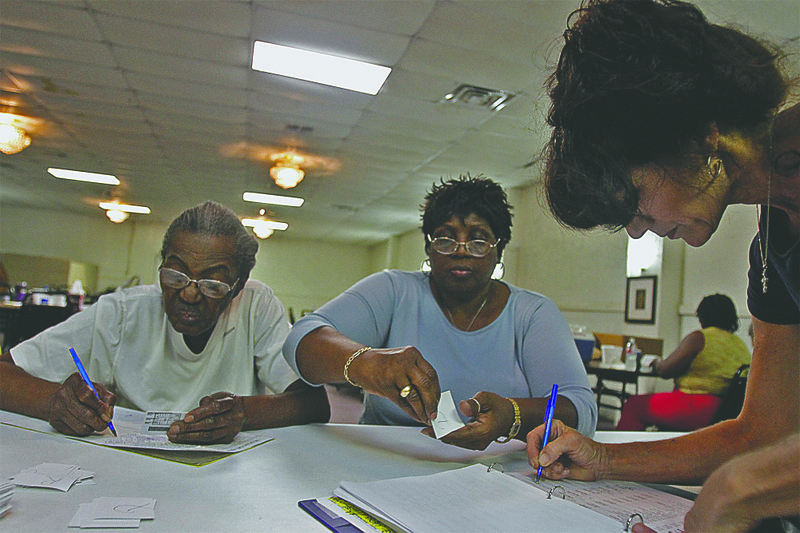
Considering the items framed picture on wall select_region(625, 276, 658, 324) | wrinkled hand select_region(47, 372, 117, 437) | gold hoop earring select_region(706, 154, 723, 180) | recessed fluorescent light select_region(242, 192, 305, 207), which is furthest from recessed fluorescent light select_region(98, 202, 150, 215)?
gold hoop earring select_region(706, 154, 723, 180)

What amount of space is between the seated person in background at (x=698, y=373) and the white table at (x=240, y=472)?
2696 millimetres

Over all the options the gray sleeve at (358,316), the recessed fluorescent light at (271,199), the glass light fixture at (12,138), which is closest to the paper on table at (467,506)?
the gray sleeve at (358,316)

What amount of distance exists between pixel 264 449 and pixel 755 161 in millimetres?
1040

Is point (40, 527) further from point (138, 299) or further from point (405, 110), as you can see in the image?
point (405, 110)

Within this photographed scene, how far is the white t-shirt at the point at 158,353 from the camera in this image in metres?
1.57

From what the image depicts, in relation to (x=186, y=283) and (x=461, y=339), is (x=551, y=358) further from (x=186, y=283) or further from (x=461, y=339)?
(x=186, y=283)

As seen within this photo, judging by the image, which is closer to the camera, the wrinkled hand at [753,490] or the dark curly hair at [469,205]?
the wrinkled hand at [753,490]

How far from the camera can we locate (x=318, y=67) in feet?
14.8

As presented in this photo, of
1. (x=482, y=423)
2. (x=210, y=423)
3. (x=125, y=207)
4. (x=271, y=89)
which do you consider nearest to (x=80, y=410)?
(x=210, y=423)

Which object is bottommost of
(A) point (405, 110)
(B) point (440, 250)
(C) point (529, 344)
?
(C) point (529, 344)

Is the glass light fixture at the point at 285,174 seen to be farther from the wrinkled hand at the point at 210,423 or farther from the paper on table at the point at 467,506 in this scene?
the paper on table at the point at 467,506

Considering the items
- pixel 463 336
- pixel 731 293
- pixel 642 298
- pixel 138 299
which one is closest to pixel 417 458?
pixel 463 336

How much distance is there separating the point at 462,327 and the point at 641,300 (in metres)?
5.23

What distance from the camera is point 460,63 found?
4.27 m
